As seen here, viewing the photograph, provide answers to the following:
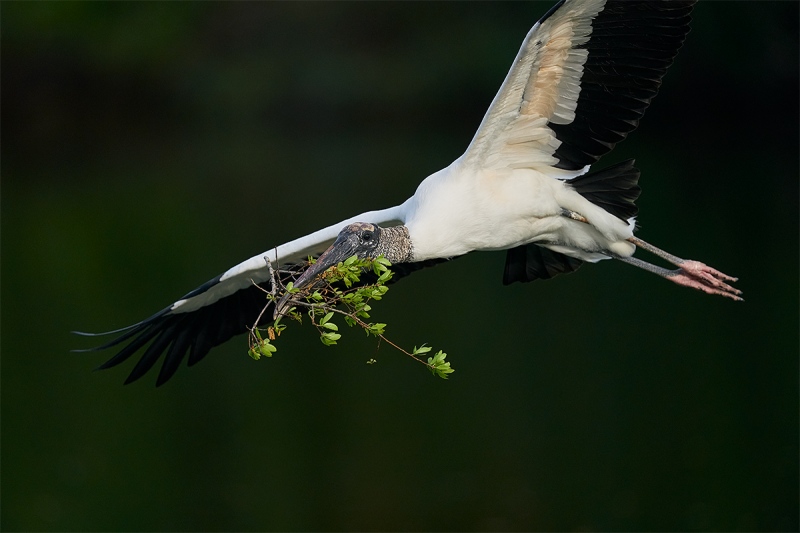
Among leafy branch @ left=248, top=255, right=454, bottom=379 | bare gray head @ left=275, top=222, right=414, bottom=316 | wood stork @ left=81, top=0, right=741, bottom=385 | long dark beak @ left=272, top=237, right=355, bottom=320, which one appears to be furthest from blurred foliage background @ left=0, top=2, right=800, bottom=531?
leafy branch @ left=248, top=255, right=454, bottom=379

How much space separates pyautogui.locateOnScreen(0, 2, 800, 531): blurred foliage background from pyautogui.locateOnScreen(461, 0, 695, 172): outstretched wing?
386 cm

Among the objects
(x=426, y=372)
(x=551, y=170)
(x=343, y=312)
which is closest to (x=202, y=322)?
(x=551, y=170)

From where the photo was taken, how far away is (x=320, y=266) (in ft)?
20.3

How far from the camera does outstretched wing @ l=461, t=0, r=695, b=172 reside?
21.1ft

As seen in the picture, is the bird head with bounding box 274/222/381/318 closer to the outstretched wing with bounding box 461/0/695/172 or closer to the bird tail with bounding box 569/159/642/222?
the outstretched wing with bounding box 461/0/695/172

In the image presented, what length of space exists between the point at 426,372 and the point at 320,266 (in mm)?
6879

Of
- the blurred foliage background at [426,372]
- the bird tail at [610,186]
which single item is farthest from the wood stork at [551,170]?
the blurred foliage background at [426,372]

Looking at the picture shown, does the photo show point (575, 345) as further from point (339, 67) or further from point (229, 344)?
point (339, 67)

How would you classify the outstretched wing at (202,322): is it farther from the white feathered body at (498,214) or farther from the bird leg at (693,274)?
the bird leg at (693,274)

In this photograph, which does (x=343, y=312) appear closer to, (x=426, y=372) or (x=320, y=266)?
(x=320, y=266)

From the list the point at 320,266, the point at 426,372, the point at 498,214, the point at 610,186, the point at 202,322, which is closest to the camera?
the point at 320,266

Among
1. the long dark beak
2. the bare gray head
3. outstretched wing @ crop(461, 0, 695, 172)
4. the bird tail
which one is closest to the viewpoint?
the long dark beak

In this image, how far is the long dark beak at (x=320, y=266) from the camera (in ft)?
18.5

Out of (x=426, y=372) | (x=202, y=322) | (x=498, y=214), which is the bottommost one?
(x=426, y=372)
